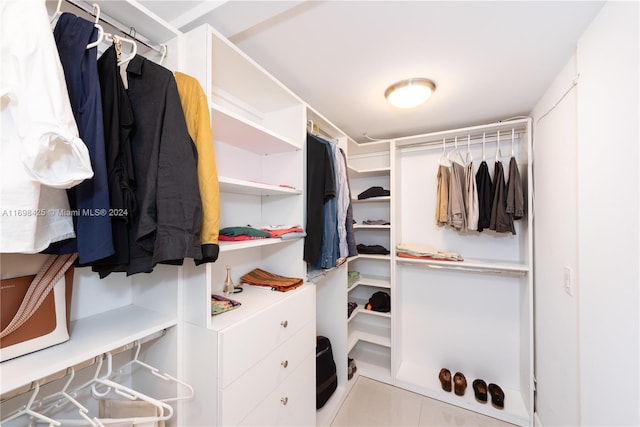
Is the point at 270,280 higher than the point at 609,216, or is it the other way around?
the point at 609,216

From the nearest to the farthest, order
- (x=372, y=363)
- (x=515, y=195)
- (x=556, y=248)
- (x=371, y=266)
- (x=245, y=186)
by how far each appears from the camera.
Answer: (x=245, y=186) < (x=556, y=248) < (x=515, y=195) < (x=372, y=363) < (x=371, y=266)

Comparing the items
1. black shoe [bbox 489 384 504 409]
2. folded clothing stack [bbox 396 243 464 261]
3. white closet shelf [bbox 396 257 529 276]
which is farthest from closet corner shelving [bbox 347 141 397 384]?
black shoe [bbox 489 384 504 409]

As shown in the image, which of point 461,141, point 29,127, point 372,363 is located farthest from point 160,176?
point 372,363

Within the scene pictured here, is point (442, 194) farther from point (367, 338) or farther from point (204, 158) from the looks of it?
point (204, 158)

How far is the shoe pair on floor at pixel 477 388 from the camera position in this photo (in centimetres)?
200

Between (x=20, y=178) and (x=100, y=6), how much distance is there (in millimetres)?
719

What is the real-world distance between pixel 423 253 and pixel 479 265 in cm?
44

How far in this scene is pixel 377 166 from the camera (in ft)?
9.00

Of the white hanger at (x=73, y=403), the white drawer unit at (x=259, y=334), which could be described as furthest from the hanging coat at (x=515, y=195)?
the white hanger at (x=73, y=403)

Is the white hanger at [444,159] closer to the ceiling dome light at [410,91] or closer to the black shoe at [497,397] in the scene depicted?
the ceiling dome light at [410,91]

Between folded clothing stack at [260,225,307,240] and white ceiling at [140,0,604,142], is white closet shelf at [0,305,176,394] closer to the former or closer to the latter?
folded clothing stack at [260,225,307,240]

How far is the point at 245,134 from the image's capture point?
4.33 ft

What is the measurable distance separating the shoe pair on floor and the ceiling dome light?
7.68 ft

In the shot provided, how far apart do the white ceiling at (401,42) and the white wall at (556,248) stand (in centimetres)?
25
